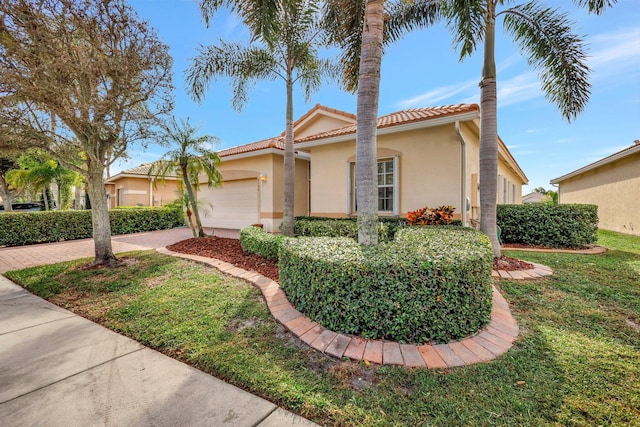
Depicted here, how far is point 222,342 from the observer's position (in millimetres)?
3203

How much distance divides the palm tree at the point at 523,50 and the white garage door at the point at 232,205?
9331 millimetres

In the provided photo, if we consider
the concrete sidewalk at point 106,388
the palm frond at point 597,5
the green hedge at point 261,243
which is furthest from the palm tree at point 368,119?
the palm frond at point 597,5

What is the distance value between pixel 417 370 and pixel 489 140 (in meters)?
6.08

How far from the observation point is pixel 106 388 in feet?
8.20

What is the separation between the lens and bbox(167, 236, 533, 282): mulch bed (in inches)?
241

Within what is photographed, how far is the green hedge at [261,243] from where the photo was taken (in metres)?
6.66

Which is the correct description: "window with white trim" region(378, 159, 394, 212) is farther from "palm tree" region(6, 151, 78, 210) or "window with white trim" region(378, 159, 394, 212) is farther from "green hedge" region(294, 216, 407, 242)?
"palm tree" region(6, 151, 78, 210)

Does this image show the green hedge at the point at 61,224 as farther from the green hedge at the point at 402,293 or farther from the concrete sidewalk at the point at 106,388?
the green hedge at the point at 402,293

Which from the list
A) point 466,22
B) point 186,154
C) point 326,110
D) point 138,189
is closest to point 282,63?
point 186,154

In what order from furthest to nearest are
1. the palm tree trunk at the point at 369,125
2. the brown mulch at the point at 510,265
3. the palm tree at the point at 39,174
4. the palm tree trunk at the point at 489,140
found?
the palm tree at the point at 39,174 < the palm tree trunk at the point at 489,140 < the brown mulch at the point at 510,265 < the palm tree trunk at the point at 369,125

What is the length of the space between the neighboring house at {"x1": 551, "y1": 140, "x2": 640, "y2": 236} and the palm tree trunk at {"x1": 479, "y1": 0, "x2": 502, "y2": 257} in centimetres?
1037

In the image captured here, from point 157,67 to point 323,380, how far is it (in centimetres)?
813

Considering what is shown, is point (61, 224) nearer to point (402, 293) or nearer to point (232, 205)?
point (232, 205)

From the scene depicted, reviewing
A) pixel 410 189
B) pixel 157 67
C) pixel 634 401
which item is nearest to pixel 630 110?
pixel 410 189
